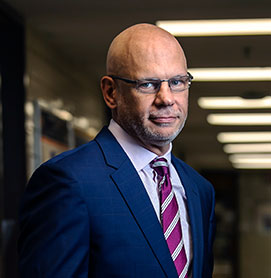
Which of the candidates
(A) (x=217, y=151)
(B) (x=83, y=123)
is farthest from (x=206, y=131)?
(B) (x=83, y=123)

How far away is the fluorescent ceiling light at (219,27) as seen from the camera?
4094 mm

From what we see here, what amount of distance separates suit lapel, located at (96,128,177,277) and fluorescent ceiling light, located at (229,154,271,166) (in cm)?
1073

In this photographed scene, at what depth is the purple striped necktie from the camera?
5.27 feet

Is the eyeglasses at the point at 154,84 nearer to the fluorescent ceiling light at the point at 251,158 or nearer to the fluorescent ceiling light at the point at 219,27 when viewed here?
the fluorescent ceiling light at the point at 219,27

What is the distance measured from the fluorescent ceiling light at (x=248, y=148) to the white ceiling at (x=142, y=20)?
164 inches

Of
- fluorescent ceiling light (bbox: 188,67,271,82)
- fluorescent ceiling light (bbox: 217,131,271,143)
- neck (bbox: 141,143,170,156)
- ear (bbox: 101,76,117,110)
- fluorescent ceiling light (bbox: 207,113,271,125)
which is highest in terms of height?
fluorescent ceiling light (bbox: 188,67,271,82)

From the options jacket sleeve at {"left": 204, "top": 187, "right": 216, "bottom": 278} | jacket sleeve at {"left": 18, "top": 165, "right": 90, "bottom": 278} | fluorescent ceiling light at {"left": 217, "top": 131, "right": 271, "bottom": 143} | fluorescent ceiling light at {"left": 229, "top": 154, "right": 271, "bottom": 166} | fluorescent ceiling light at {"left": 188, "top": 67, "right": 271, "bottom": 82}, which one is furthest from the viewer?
fluorescent ceiling light at {"left": 229, "top": 154, "right": 271, "bottom": 166}

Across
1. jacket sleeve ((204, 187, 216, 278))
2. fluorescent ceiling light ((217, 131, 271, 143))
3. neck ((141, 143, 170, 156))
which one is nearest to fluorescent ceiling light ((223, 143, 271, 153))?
fluorescent ceiling light ((217, 131, 271, 143))

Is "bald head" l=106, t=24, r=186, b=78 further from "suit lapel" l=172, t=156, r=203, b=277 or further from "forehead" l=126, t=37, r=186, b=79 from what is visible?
"suit lapel" l=172, t=156, r=203, b=277

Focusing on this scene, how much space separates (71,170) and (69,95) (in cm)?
404

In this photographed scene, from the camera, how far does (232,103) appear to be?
7.05 metres

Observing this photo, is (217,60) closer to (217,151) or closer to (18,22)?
(18,22)

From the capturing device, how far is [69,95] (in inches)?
216

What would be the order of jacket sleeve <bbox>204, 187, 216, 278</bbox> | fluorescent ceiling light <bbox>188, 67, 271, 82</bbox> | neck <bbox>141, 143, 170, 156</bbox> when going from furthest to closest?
fluorescent ceiling light <bbox>188, 67, 271, 82</bbox>
jacket sleeve <bbox>204, 187, 216, 278</bbox>
neck <bbox>141, 143, 170, 156</bbox>
